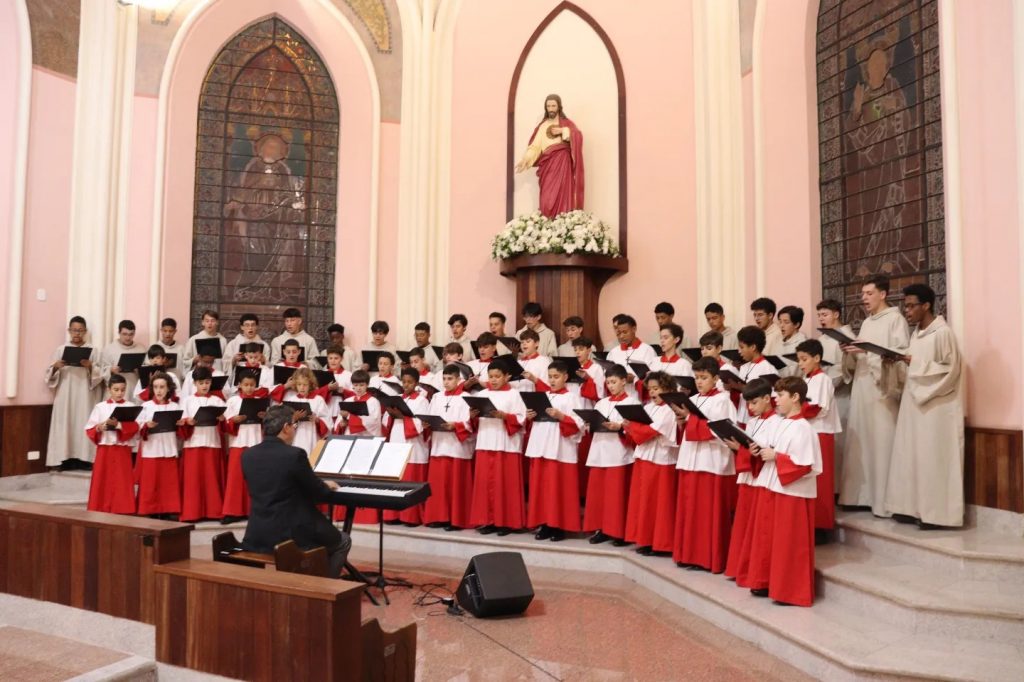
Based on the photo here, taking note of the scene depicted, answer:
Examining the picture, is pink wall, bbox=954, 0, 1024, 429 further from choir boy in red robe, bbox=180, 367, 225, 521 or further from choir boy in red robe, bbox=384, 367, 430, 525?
choir boy in red robe, bbox=180, 367, 225, 521

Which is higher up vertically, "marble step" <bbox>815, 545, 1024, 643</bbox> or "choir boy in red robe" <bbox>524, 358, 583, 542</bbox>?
"choir boy in red robe" <bbox>524, 358, 583, 542</bbox>

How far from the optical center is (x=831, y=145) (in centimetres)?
803

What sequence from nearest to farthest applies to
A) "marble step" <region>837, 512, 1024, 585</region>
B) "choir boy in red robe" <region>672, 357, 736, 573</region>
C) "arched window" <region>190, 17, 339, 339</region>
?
"marble step" <region>837, 512, 1024, 585</region>, "choir boy in red robe" <region>672, 357, 736, 573</region>, "arched window" <region>190, 17, 339, 339</region>

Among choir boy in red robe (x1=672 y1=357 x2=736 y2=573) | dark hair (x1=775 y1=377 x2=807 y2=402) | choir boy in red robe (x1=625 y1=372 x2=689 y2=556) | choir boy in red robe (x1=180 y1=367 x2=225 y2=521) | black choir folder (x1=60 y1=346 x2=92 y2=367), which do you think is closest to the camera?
dark hair (x1=775 y1=377 x2=807 y2=402)

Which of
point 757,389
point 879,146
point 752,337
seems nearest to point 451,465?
point 752,337

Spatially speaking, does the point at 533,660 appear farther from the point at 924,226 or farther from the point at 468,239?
the point at 468,239

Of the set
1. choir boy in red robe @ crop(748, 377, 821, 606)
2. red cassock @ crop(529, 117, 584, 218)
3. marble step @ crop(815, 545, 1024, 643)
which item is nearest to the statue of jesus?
red cassock @ crop(529, 117, 584, 218)

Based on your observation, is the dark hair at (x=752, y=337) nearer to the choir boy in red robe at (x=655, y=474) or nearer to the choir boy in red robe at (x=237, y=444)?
the choir boy in red robe at (x=655, y=474)

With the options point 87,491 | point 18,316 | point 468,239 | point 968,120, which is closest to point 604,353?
point 468,239

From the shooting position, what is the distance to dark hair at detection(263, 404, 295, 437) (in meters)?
4.85

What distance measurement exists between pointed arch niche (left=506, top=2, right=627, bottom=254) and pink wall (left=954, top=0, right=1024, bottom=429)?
4.28 m

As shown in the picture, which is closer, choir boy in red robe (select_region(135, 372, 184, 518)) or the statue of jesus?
choir boy in red robe (select_region(135, 372, 184, 518))

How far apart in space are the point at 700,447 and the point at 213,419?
4.53 m

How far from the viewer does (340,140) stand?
10805 mm
